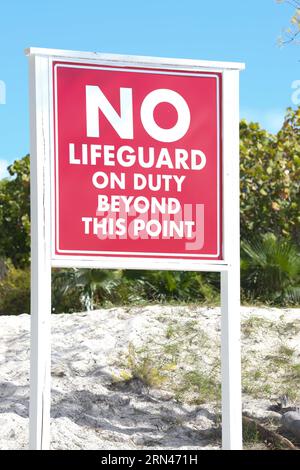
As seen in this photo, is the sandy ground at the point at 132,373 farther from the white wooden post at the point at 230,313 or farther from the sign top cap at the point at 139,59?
the sign top cap at the point at 139,59

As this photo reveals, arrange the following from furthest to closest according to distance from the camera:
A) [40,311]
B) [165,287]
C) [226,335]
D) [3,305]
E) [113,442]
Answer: [3,305], [165,287], [113,442], [226,335], [40,311]

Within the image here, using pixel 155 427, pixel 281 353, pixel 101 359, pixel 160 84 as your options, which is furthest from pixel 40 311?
pixel 281 353

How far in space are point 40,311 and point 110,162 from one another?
1133 millimetres

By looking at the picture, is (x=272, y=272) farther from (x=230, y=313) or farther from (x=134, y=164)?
(x=134, y=164)

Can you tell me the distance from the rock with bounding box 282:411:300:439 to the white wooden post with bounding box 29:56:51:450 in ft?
8.43

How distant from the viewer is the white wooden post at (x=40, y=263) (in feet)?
19.5

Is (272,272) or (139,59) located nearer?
(139,59)

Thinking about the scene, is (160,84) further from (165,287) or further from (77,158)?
(165,287)

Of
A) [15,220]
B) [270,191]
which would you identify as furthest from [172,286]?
[15,220]

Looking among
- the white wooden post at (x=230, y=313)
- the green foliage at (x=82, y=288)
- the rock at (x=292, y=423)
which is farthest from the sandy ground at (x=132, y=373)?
the green foliage at (x=82, y=288)

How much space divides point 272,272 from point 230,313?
8.03 metres

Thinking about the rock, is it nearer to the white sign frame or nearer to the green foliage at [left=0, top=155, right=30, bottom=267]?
the white sign frame

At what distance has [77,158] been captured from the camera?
611 centimetres

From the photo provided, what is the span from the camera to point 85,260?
6.07 metres
